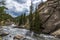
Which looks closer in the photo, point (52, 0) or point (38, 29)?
point (38, 29)

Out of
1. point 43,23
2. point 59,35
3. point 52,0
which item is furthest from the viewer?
point 52,0

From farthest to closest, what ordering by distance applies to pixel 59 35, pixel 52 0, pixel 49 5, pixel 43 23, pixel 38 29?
pixel 52 0 < pixel 49 5 < pixel 43 23 < pixel 38 29 < pixel 59 35

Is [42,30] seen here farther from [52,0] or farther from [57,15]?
[52,0]

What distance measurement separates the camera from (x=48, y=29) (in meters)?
49.5

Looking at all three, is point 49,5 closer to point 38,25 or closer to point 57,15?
point 57,15

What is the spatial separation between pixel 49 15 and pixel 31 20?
18.9ft

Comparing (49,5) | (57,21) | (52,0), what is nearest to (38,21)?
(57,21)

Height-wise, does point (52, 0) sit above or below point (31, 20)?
above

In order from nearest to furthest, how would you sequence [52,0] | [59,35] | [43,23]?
[59,35] < [43,23] < [52,0]

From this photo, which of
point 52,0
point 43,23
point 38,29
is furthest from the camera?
point 52,0

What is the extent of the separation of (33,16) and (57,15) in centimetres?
740

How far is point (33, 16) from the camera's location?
181 ft

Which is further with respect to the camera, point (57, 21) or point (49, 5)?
point (49, 5)

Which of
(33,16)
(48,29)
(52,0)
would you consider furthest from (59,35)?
(52,0)
